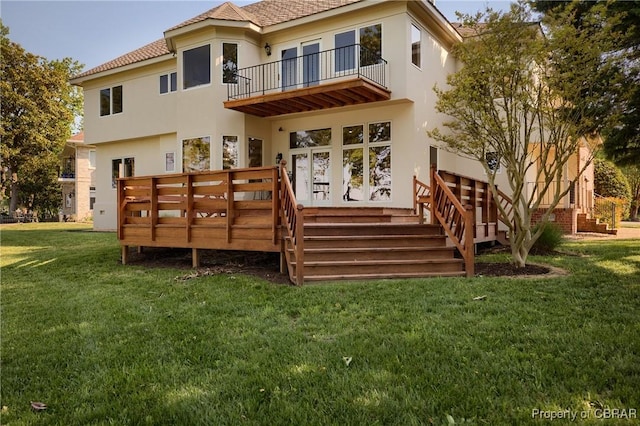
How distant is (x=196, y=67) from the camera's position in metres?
13.2

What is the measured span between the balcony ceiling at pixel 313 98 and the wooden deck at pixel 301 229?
320 cm

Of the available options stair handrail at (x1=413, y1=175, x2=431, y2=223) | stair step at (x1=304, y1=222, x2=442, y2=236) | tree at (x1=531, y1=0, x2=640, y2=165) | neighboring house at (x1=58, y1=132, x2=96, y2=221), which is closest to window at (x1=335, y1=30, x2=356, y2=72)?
stair handrail at (x1=413, y1=175, x2=431, y2=223)

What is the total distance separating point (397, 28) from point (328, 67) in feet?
6.93

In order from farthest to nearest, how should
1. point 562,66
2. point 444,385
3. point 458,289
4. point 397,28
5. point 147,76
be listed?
point 147,76 → point 397,28 → point 562,66 → point 458,289 → point 444,385

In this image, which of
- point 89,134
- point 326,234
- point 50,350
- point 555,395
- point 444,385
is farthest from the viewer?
point 89,134

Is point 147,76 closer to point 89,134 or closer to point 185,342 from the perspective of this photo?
point 89,134

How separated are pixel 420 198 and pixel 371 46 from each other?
4792mm

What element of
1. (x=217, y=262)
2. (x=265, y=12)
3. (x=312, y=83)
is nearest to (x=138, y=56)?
(x=265, y=12)

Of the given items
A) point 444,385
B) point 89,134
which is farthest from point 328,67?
point 89,134

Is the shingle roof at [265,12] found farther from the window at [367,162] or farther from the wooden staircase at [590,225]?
the wooden staircase at [590,225]

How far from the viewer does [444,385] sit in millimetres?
2803

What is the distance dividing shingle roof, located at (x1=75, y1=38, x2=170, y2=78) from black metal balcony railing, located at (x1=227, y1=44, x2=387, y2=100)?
4.93 meters

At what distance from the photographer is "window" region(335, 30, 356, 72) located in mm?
11547

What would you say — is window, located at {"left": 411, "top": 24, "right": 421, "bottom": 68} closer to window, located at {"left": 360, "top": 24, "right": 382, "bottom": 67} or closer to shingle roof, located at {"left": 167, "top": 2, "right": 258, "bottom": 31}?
window, located at {"left": 360, "top": 24, "right": 382, "bottom": 67}
